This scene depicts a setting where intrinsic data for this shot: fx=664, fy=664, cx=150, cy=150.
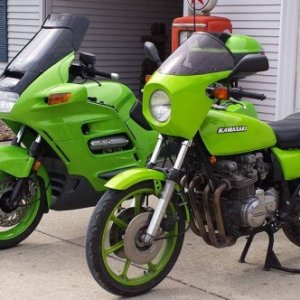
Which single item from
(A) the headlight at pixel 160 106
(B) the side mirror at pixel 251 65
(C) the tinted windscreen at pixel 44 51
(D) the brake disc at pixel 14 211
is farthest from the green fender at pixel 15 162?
(B) the side mirror at pixel 251 65

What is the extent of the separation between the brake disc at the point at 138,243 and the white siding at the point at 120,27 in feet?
22.8

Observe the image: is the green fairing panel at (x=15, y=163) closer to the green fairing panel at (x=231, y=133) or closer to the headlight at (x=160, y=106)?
the headlight at (x=160, y=106)

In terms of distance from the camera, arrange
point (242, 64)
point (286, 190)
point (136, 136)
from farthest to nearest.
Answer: point (136, 136)
point (286, 190)
point (242, 64)

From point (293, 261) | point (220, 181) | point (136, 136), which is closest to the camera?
point (220, 181)

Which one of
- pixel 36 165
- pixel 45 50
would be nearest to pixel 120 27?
pixel 45 50

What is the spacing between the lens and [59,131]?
15.1 ft

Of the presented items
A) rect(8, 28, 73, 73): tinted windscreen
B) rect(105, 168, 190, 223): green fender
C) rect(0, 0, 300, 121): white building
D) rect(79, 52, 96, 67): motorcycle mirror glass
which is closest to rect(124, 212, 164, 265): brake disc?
rect(105, 168, 190, 223): green fender

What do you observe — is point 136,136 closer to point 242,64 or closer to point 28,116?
point 28,116

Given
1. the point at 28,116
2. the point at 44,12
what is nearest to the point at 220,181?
the point at 28,116

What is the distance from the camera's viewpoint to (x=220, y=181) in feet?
13.1

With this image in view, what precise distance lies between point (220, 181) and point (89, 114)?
4.08 ft

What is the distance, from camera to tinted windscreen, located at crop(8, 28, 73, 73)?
472 cm

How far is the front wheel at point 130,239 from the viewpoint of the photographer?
3.72 meters

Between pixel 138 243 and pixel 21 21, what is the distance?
24.9ft
